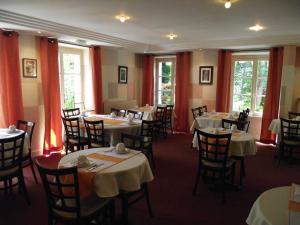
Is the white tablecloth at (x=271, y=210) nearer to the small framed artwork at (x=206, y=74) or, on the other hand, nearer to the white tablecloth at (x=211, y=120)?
the white tablecloth at (x=211, y=120)

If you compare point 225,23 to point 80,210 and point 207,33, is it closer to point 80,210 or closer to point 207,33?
point 207,33

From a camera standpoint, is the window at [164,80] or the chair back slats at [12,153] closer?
the chair back slats at [12,153]

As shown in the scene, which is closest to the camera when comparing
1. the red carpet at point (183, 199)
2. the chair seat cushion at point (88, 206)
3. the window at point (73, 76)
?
the chair seat cushion at point (88, 206)

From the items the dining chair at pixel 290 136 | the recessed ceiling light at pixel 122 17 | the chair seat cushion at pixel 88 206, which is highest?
the recessed ceiling light at pixel 122 17

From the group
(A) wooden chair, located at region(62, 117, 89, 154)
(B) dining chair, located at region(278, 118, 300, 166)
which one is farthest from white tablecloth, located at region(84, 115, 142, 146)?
(B) dining chair, located at region(278, 118, 300, 166)

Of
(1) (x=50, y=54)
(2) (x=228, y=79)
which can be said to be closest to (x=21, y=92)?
(1) (x=50, y=54)

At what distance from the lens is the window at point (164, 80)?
803 cm

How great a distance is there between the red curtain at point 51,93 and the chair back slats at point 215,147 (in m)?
3.35

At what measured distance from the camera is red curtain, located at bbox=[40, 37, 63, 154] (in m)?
5.13

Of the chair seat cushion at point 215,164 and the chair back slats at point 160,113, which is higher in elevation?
the chair back slats at point 160,113

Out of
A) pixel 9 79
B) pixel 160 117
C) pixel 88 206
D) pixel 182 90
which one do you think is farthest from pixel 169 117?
pixel 88 206

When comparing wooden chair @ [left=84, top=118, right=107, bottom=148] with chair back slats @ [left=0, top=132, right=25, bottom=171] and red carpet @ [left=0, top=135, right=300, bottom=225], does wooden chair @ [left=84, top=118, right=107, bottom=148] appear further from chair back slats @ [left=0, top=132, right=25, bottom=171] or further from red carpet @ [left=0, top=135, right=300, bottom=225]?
chair back slats @ [left=0, top=132, right=25, bottom=171]

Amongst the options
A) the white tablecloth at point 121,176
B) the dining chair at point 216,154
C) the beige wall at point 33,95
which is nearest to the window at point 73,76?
the beige wall at point 33,95

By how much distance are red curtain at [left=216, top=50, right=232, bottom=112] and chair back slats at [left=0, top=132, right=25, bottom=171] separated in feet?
17.2
